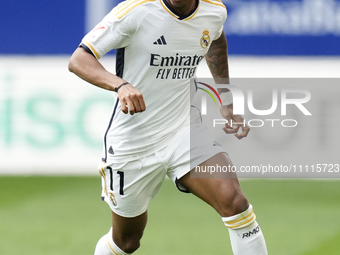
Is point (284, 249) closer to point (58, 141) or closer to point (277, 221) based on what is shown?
point (277, 221)

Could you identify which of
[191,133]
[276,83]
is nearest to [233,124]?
[191,133]

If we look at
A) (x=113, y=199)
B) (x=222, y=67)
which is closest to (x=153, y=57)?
(x=222, y=67)

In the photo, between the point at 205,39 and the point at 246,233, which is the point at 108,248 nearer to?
the point at 246,233

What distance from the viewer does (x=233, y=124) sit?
137 inches

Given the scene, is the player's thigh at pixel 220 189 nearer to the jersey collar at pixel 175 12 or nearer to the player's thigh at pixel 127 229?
the player's thigh at pixel 127 229

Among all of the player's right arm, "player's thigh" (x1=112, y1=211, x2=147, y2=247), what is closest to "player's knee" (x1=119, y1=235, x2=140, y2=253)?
"player's thigh" (x1=112, y1=211, x2=147, y2=247)

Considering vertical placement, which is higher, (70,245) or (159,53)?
(159,53)

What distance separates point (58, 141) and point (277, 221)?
2942 millimetres

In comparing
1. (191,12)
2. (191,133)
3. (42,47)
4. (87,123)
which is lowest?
(87,123)

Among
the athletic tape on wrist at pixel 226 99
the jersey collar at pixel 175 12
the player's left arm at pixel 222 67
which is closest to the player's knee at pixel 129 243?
the player's left arm at pixel 222 67

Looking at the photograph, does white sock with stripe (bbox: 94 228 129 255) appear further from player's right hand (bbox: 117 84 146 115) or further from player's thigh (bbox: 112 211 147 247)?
player's right hand (bbox: 117 84 146 115)

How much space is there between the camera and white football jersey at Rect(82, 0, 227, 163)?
2898mm

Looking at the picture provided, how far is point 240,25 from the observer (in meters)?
6.89

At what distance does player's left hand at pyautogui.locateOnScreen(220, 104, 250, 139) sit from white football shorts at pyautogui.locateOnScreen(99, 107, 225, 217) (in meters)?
0.25
